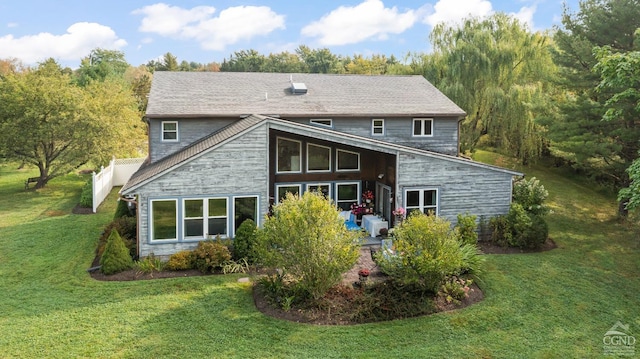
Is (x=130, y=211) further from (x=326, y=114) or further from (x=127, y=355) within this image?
(x=127, y=355)

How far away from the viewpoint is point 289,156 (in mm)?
18828

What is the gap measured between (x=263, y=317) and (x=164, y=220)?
5.53 metres

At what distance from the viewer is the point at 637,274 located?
49.2 feet

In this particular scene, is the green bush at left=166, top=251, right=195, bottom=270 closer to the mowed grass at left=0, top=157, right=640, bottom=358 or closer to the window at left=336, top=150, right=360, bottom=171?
the mowed grass at left=0, top=157, right=640, bottom=358

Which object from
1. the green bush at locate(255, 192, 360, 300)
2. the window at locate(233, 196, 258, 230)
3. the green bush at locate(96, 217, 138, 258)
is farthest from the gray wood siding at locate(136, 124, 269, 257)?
the green bush at locate(255, 192, 360, 300)

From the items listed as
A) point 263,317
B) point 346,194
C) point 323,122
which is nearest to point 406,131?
point 323,122

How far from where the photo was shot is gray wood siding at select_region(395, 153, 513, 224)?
55.2 feet

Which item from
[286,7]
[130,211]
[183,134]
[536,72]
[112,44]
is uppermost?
[112,44]

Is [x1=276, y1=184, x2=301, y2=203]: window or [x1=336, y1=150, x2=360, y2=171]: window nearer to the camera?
[x1=276, y1=184, x2=301, y2=203]: window

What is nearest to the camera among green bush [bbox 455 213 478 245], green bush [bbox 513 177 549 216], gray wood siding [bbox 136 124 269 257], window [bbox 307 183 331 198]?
gray wood siding [bbox 136 124 269 257]

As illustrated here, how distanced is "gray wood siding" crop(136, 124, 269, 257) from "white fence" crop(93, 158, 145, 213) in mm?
10047

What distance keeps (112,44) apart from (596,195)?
204 feet

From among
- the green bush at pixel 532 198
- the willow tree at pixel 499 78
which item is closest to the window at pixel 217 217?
the green bush at pixel 532 198

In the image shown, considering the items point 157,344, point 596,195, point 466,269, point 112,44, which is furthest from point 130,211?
point 112,44
